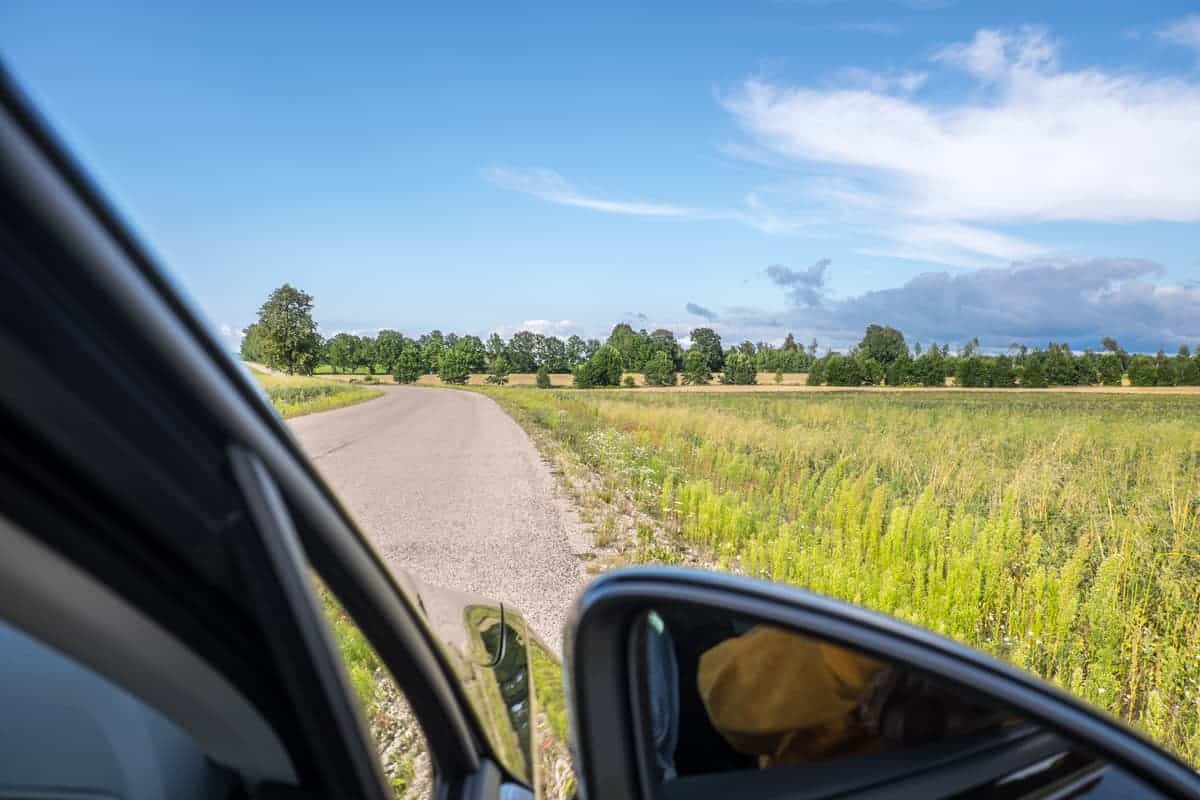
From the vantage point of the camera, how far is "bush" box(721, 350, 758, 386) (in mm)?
90375

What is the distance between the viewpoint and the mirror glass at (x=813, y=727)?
1.00 meters

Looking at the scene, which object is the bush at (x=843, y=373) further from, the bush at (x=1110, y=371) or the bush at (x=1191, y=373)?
the bush at (x=1191, y=373)

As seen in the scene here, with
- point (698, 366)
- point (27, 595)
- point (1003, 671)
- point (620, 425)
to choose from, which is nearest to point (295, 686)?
point (27, 595)

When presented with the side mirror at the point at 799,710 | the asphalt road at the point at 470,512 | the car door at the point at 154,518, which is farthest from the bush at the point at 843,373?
the car door at the point at 154,518

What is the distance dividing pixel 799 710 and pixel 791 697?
0.02 m

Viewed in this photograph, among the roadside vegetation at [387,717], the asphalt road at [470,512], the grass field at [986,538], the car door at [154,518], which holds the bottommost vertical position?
the asphalt road at [470,512]

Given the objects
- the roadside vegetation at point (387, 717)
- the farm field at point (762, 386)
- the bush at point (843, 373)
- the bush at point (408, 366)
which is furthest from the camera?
the bush at point (843, 373)

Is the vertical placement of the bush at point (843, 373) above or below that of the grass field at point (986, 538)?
above

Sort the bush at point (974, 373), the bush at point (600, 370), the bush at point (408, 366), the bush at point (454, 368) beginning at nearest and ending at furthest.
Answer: the bush at point (974, 373) → the bush at point (408, 366) → the bush at point (600, 370) → the bush at point (454, 368)

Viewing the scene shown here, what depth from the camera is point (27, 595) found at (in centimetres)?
63

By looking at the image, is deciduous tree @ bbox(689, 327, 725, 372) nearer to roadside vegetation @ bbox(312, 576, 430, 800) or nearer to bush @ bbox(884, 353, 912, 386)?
bush @ bbox(884, 353, 912, 386)

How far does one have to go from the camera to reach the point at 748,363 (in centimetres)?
9562

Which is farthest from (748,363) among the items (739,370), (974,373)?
(974,373)

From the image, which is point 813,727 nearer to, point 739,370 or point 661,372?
point 661,372
